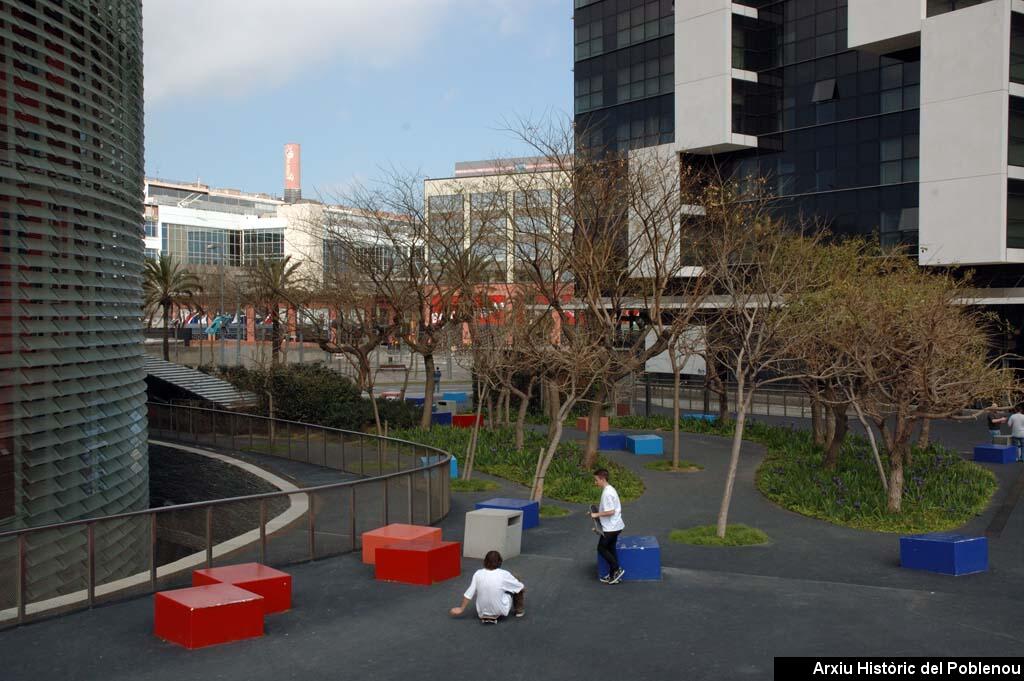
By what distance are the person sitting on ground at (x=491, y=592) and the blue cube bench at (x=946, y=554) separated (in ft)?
22.5

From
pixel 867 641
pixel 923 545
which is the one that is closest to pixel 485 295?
pixel 923 545

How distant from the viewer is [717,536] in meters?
17.5

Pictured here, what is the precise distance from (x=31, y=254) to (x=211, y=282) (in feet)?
243

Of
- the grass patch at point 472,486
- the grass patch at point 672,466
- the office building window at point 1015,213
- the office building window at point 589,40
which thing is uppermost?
the office building window at point 589,40

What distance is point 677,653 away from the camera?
Result: 34.6 ft

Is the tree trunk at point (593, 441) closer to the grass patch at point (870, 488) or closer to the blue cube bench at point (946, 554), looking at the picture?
the grass patch at point (870, 488)

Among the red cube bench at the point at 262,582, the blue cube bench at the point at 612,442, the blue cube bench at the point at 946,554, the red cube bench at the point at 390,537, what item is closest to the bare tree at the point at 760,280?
the blue cube bench at the point at 612,442

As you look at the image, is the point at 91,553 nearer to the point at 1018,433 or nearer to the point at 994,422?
the point at 1018,433

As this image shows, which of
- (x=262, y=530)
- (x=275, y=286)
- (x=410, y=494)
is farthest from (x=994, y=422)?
(x=275, y=286)

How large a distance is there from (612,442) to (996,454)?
1068 cm

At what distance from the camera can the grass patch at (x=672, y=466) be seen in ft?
86.6

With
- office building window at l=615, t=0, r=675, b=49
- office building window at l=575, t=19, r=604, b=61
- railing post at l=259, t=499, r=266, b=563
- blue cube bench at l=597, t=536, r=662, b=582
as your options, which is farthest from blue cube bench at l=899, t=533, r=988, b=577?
office building window at l=575, t=19, r=604, b=61

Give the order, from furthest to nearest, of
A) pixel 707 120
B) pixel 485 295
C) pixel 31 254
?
pixel 707 120, pixel 485 295, pixel 31 254

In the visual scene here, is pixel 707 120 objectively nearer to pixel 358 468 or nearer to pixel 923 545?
pixel 358 468
